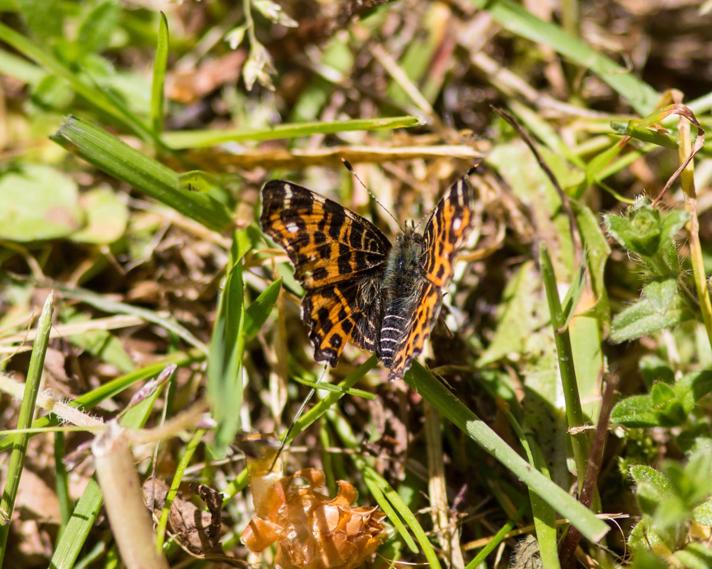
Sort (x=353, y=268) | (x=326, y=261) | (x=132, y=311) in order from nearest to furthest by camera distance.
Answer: (x=326, y=261) < (x=353, y=268) < (x=132, y=311)

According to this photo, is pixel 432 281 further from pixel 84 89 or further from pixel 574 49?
pixel 84 89

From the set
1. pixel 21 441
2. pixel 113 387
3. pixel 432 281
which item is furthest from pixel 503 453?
pixel 21 441

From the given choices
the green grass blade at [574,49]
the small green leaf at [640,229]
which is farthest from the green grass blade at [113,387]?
the green grass blade at [574,49]

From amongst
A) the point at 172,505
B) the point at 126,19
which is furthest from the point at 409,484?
the point at 126,19

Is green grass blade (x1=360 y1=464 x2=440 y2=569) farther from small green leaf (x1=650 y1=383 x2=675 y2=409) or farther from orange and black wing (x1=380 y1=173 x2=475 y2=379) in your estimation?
small green leaf (x1=650 y1=383 x2=675 y2=409)

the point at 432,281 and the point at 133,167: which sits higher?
the point at 133,167

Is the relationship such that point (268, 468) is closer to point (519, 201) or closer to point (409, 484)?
point (409, 484)

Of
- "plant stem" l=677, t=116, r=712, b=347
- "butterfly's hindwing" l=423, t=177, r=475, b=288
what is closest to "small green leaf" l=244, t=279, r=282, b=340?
"butterfly's hindwing" l=423, t=177, r=475, b=288

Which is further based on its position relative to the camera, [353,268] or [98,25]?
[98,25]
